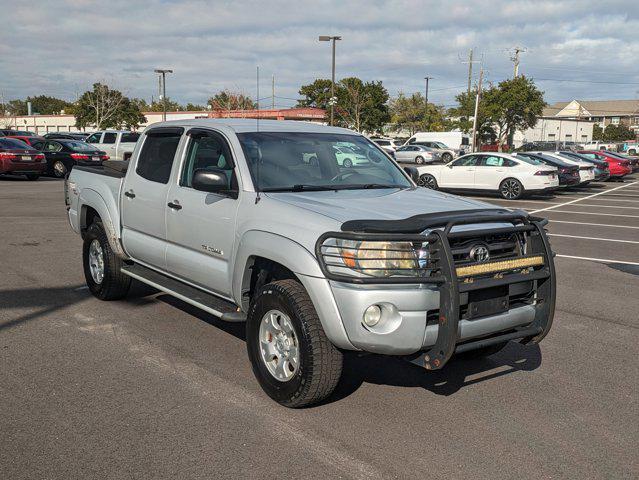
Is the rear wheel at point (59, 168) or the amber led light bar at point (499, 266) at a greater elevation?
the amber led light bar at point (499, 266)

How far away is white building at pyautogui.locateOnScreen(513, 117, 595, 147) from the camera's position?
8756cm

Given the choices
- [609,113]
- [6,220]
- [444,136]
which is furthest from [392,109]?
[609,113]

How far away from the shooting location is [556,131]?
306ft

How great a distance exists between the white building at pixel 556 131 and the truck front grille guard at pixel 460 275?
83640mm

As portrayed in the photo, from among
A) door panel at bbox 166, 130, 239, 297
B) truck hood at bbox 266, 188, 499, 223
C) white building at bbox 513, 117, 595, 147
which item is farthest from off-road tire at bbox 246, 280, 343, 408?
white building at bbox 513, 117, 595, 147

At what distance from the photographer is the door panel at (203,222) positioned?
4.78 metres

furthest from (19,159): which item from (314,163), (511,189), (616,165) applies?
(616,165)

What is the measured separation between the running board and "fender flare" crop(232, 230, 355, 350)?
0.31m

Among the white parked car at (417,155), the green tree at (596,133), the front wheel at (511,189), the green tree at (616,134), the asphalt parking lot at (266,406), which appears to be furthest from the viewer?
the green tree at (596,133)

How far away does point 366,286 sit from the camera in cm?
370

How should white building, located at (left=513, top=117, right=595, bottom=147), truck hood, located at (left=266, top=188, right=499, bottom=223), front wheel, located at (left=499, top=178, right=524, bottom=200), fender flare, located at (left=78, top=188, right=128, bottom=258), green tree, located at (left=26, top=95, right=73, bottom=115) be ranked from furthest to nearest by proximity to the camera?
green tree, located at (left=26, top=95, right=73, bottom=115) < white building, located at (left=513, top=117, right=595, bottom=147) < front wheel, located at (left=499, top=178, right=524, bottom=200) < fender flare, located at (left=78, top=188, right=128, bottom=258) < truck hood, located at (left=266, top=188, right=499, bottom=223)

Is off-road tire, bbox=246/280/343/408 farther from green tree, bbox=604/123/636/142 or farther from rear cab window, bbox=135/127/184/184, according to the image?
green tree, bbox=604/123/636/142

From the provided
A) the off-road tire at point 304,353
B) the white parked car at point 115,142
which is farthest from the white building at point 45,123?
the off-road tire at point 304,353

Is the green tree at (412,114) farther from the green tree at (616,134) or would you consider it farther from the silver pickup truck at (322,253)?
the silver pickup truck at (322,253)
